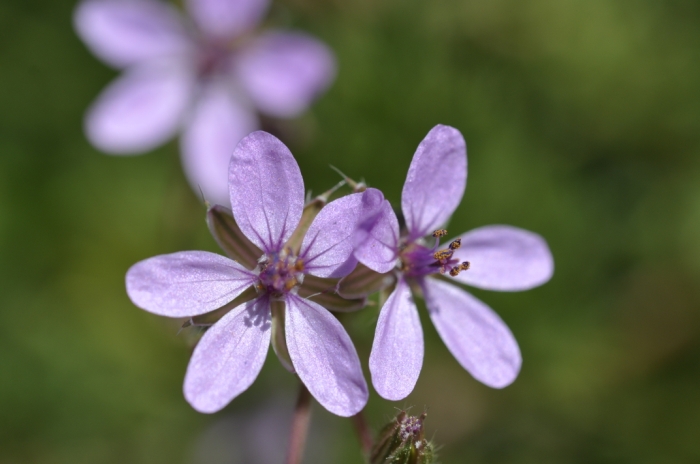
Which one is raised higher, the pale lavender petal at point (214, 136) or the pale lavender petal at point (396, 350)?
the pale lavender petal at point (214, 136)

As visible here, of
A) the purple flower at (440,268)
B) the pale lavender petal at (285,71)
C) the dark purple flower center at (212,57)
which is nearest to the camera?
the purple flower at (440,268)

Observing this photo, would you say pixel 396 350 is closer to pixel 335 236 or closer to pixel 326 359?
pixel 326 359

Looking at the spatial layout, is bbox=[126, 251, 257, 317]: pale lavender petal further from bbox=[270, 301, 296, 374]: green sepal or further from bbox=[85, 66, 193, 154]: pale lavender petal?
bbox=[85, 66, 193, 154]: pale lavender petal

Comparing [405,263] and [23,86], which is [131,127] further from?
[405,263]

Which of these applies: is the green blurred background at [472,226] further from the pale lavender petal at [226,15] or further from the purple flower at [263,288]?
the purple flower at [263,288]

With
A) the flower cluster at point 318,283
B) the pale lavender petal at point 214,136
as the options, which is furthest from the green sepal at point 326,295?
the pale lavender petal at point 214,136

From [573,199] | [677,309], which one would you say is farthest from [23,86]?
[677,309]
